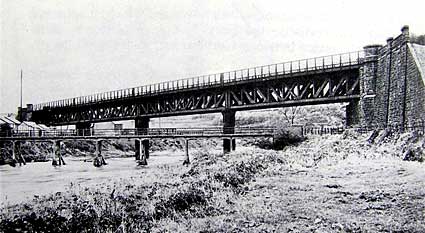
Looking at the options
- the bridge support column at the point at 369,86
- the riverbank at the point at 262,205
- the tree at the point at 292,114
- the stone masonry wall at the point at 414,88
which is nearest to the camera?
the riverbank at the point at 262,205

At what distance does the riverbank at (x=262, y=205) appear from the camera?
10789 millimetres

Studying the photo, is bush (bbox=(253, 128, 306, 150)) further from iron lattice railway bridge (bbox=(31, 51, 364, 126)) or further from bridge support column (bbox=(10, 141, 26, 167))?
bridge support column (bbox=(10, 141, 26, 167))

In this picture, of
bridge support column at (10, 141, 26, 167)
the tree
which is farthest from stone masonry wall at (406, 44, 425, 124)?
the tree

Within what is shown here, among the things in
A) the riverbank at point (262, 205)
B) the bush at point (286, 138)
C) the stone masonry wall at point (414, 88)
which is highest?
the stone masonry wall at point (414, 88)

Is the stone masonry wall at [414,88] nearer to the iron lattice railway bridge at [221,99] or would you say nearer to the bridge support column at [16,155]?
the iron lattice railway bridge at [221,99]

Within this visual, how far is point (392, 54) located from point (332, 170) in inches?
496

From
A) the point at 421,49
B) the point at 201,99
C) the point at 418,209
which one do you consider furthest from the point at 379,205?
the point at 201,99

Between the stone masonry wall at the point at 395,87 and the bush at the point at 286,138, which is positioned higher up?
the stone masonry wall at the point at 395,87

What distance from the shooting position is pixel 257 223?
10883 millimetres

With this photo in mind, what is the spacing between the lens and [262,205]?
12.9 m

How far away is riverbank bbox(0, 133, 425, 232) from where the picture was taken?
425 inches

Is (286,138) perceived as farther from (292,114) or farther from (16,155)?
(292,114)

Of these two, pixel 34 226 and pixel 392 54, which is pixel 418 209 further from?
pixel 392 54

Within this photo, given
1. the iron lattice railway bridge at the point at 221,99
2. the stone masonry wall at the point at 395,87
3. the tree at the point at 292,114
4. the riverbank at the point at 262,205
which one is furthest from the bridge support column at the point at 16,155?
the tree at the point at 292,114
